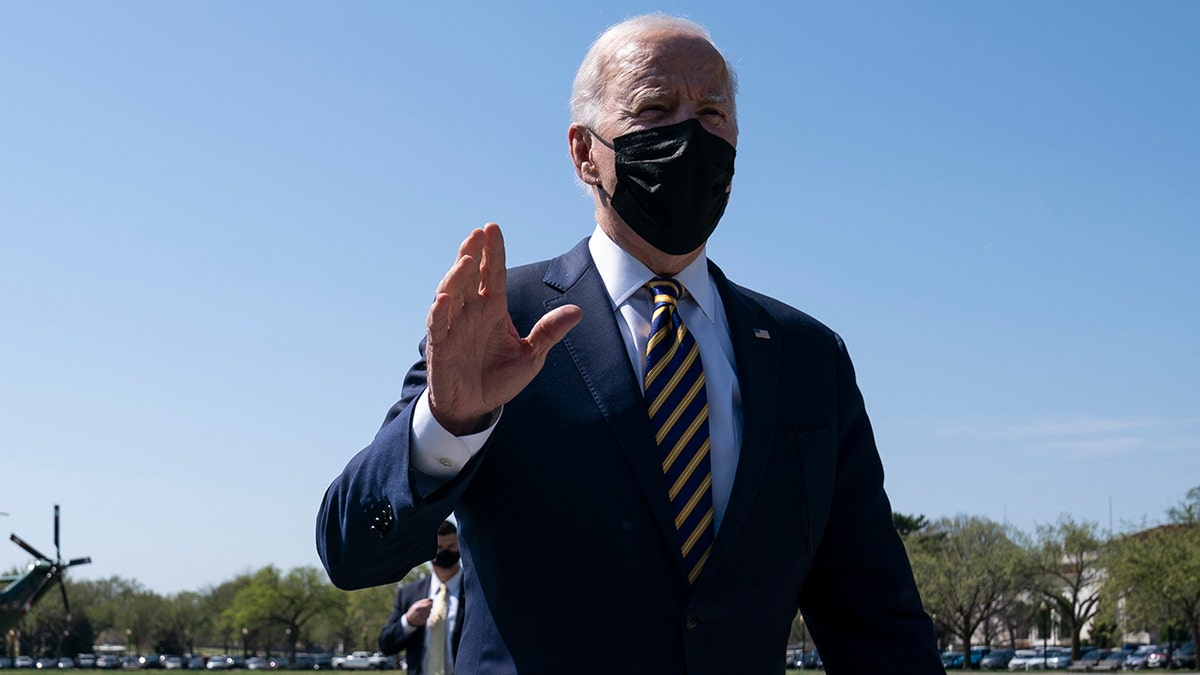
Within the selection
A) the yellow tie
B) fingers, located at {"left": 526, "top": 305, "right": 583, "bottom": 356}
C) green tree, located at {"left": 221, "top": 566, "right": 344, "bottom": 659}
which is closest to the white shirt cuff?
fingers, located at {"left": 526, "top": 305, "right": 583, "bottom": 356}

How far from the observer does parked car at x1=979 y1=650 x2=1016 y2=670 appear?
8438 centimetres

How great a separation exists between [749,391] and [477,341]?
92 cm

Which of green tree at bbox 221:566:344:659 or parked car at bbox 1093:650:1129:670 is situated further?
green tree at bbox 221:566:344:659

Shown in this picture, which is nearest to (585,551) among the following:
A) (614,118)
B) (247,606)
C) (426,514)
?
(426,514)

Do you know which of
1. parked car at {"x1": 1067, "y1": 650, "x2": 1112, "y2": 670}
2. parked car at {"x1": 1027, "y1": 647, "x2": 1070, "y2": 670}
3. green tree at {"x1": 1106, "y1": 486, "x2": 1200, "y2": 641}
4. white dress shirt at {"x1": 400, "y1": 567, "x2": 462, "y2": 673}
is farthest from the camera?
parked car at {"x1": 1067, "y1": 650, "x2": 1112, "y2": 670}

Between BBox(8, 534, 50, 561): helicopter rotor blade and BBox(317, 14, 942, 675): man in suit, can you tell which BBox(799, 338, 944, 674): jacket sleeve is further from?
BBox(8, 534, 50, 561): helicopter rotor blade

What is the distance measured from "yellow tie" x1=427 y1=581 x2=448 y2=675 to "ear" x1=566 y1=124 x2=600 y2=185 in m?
7.06

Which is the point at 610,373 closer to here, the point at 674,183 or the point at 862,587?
the point at 674,183

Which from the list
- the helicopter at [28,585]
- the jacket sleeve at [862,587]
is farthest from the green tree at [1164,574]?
the jacket sleeve at [862,587]

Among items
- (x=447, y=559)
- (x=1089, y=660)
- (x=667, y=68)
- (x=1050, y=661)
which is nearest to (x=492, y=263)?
(x=667, y=68)

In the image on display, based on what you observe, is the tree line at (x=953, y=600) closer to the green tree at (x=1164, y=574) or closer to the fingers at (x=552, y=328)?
the green tree at (x=1164, y=574)

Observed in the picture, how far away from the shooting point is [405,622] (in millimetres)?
10227

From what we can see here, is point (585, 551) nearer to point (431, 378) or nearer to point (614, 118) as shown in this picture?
point (431, 378)

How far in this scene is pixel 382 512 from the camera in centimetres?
248
